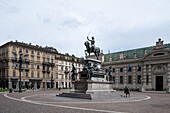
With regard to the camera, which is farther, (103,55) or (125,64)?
(103,55)

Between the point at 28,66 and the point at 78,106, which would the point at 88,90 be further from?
the point at 28,66

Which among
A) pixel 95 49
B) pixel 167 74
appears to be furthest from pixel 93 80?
pixel 167 74

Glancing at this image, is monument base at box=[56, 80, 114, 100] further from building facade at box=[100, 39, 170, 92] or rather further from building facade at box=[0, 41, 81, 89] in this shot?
building facade at box=[0, 41, 81, 89]

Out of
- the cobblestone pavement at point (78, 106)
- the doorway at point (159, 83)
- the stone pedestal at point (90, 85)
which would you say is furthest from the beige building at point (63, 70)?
the cobblestone pavement at point (78, 106)

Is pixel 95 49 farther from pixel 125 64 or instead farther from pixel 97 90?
pixel 125 64

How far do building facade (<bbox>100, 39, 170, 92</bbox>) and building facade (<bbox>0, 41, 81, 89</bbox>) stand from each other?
26.6 m

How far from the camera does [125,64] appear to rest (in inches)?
2483

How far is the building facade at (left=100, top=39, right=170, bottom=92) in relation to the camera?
52.8 m

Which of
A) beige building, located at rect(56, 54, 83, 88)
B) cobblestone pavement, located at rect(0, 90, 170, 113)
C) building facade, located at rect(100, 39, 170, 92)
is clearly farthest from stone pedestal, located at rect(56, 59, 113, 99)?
beige building, located at rect(56, 54, 83, 88)

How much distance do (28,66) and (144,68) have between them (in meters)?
45.0

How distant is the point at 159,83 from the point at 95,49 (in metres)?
33.6

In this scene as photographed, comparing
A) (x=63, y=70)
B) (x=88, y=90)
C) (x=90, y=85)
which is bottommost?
(x=63, y=70)

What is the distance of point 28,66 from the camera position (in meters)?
72.3

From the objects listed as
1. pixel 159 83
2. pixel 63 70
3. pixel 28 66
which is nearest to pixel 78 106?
pixel 159 83
